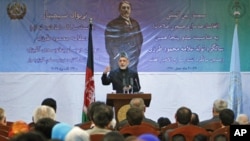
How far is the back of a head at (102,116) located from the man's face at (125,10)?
5.58 metres

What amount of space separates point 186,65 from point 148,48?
0.82m

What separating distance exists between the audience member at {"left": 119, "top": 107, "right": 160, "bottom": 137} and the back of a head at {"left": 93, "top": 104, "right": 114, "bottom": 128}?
32 centimetres

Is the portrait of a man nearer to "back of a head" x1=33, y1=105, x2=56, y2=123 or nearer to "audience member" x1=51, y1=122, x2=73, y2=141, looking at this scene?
"back of a head" x1=33, y1=105, x2=56, y2=123

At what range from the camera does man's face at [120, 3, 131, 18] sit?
394 inches

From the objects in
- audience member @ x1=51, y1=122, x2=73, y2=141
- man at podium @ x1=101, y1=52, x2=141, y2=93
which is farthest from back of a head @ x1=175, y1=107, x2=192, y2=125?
man at podium @ x1=101, y1=52, x2=141, y2=93

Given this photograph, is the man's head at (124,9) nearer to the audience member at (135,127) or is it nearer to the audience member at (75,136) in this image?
the audience member at (135,127)

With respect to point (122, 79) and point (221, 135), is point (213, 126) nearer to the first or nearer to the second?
point (221, 135)

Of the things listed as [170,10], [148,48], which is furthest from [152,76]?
[170,10]

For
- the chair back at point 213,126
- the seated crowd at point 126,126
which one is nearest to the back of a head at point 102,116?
the seated crowd at point 126,126

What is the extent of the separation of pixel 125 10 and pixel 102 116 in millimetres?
5688

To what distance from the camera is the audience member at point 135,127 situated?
4.84 m

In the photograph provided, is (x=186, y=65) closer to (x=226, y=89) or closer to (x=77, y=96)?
(x=226, y=89)

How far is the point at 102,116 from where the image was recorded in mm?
4555

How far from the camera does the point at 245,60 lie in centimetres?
989
